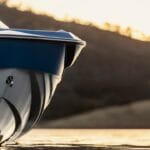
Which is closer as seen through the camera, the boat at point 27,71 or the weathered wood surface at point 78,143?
the boat at point 27,71

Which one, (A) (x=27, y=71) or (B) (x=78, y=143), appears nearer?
(A) (x=27, y=71)

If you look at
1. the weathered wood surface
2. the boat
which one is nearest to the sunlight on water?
the weathered wood surface

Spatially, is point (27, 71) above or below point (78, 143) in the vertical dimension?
above

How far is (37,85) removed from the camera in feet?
54.7

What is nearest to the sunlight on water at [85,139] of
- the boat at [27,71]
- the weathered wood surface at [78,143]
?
the weathered wood surface at [78,143]

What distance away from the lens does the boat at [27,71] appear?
52.9ft

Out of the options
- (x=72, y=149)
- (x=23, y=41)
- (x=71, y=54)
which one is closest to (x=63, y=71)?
(x=71, y=54)

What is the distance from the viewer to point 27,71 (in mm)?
16406

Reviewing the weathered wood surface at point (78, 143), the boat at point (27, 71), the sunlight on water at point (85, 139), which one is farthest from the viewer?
the sunlight on water at point (85, 139)

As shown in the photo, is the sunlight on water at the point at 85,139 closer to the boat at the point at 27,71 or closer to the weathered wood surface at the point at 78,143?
the weathered wood surface at the point at 78,143

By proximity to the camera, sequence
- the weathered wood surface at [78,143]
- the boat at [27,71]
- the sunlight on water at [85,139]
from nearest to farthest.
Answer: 1. the boat at [27,71]
2. the weathered wood surface at [78,143]
3. the sunlight on water at [85,139]

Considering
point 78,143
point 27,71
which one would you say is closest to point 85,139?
point 78,143

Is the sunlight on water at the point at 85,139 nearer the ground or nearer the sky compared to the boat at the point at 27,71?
nearer the ground

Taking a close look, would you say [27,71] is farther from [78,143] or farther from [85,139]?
[85,139]
